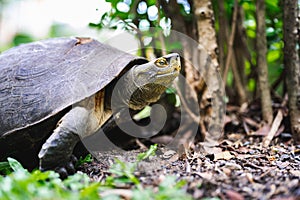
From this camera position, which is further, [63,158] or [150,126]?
[150,126]

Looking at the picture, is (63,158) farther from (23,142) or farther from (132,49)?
(132,49)

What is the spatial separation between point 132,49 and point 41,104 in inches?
46.9

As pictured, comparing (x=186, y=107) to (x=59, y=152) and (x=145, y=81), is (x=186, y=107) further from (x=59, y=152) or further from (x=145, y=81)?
(x=59, y=152)

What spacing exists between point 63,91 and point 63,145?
1.32 feet

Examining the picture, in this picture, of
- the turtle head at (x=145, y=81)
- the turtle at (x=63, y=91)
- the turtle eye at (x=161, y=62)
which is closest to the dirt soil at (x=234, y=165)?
the turtle at (x=63, y=91)

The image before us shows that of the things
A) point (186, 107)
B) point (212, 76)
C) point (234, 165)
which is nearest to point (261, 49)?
point (212, 76)

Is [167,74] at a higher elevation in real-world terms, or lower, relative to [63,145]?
higher

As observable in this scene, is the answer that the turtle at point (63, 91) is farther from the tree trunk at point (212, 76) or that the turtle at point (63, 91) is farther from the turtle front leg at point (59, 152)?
the tree trunk at point (212, 76)

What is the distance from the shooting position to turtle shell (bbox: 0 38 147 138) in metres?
2.16

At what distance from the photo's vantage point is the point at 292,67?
2.89 meters

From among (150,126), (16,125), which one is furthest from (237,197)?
(150,126)

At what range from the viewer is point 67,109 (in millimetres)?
2180

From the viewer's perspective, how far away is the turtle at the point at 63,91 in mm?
2057

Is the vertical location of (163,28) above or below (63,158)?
above
